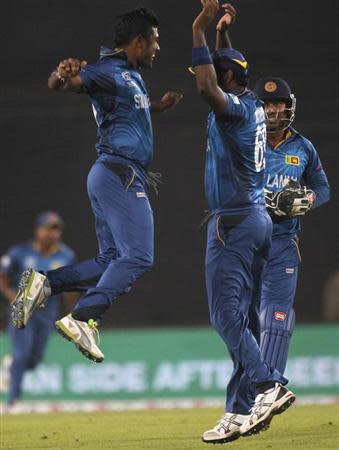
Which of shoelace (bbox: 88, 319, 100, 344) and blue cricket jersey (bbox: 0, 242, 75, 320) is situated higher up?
shoelace (bbox: 88, 319, 100, 344)

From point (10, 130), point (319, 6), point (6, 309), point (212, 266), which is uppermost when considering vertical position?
point (319, 6)

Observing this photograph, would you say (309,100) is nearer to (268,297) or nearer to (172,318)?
(172,318)

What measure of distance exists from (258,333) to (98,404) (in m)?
6.46

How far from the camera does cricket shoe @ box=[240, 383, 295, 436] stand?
6.85 m

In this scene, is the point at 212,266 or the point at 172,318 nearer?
the point at 212,266

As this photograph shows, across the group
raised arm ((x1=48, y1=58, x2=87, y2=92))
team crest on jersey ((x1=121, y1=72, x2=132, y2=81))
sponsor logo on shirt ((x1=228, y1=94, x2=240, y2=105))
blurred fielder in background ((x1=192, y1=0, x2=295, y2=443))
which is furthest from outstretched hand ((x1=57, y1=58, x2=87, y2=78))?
sponsor logo on shirt ((x1=228, y1=94, x2=240, y2=105))

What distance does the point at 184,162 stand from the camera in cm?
1641

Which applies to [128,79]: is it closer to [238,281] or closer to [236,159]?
[236,159]

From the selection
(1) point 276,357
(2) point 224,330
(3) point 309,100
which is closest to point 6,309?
(3) point 309,100

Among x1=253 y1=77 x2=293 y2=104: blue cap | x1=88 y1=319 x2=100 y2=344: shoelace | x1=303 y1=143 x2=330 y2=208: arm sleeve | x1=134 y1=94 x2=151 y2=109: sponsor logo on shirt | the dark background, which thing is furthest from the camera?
the dark background

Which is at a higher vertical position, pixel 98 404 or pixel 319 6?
pixel 319 6

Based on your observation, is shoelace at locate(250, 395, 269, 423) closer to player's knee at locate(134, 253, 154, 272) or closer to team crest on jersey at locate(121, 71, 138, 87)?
player's knee at locate(134, 253, 154, 272)

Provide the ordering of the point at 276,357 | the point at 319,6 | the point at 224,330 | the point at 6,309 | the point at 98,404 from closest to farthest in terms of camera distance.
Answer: the point at 224,330, the point at 276,357, the point at 98,404, the point at 6,309, the point at 319,6

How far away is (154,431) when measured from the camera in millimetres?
8258
